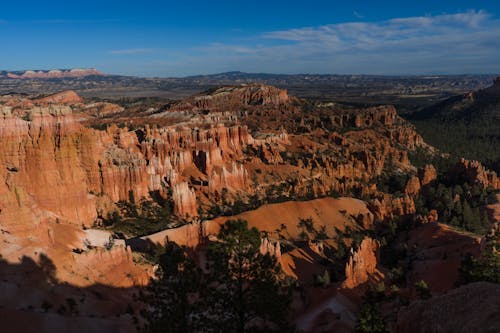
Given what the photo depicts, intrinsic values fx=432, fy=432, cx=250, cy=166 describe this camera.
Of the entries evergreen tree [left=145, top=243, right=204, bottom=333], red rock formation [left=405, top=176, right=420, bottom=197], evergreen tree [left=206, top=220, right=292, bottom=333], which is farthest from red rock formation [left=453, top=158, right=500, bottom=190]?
evergreen tree [left=145, top=243, right=204, bottom=333]

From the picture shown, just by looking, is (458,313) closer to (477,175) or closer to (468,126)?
(477,175)

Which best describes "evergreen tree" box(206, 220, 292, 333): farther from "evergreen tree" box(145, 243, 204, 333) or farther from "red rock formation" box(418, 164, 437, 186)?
"red rock formation" box(418, 164, 437, 186)

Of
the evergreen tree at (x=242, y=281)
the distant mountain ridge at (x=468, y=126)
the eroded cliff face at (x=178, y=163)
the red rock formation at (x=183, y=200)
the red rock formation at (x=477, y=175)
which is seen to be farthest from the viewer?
the distant mountain ridge at (x=468, y=126)

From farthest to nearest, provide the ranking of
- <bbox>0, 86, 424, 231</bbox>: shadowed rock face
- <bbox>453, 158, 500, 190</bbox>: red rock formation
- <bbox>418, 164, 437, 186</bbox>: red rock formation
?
1. <bbox>418, 164, 437, 186</bbox>: red rock formation
2. <bbox>453, 158, 500, 190</bbox>: red rock formation
3. <bbox>0, 86, 424, 231</bbox>: shadowed rock face

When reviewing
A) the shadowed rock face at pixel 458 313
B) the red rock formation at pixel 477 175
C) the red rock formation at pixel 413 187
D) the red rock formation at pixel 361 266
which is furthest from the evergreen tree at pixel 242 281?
the red rock formation at pixel 477 175

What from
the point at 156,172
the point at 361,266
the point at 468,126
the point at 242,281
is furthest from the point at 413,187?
the point at 468,126

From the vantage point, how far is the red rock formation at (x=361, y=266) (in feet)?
123

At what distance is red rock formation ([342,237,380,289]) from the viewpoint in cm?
3744

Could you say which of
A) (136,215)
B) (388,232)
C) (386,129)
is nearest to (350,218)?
(388,232)

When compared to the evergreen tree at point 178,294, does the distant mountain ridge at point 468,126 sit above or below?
below

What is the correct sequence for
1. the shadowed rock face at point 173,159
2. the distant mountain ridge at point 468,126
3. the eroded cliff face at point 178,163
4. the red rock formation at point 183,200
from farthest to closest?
1. the distant mountain ridge at point 468,126
2. the red rock formation at point 183,200
3. the shadowed rock face at point 173,159
4. the eroded cliff face at point 178,163

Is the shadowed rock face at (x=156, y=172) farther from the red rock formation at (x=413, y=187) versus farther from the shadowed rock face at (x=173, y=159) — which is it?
the red rock formation at (x=413, y=187)

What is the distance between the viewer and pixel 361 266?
38.4 meters

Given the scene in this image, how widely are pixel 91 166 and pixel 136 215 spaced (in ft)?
25.3
